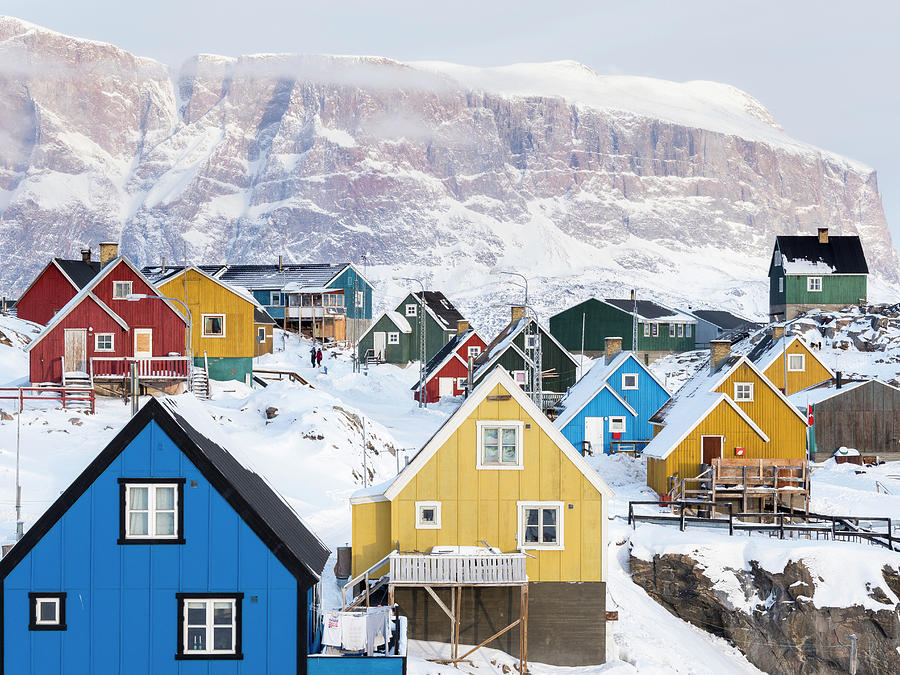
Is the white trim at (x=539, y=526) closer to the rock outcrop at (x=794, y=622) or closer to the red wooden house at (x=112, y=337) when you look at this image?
the rock outcrop at (x=794, y=622)

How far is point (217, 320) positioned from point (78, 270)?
50.6ft

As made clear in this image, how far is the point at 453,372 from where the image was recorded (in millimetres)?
78938

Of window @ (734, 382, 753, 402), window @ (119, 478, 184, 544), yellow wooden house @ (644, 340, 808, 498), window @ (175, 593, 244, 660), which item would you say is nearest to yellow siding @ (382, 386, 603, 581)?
window @ (175, 593, 244, 660)

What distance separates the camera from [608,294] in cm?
18875

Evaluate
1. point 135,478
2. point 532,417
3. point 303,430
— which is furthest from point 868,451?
point 135,478

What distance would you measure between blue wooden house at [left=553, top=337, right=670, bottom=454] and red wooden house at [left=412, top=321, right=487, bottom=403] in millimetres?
21983

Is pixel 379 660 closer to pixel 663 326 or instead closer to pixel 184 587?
pixel 184 587

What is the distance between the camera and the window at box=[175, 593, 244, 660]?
2094 centimetres

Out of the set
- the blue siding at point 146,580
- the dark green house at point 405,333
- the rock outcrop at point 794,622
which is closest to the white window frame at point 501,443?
the blue siding at point 146,580

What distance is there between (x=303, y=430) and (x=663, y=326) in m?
73.7

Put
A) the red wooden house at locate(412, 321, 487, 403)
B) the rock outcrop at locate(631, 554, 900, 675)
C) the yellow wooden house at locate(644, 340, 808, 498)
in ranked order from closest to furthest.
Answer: the rock outcrop at locate(631, 554, 900, 675), the yellow wooden house at locate(644, 340, 808, 498), the red wooden house at locate(412, 321, 487, 403)

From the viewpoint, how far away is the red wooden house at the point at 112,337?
1950 inches

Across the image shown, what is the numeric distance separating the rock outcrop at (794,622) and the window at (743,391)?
16.6m

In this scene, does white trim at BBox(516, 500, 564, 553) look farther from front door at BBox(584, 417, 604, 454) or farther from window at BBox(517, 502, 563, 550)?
front door at BBox(584, 417, 604, 454)
